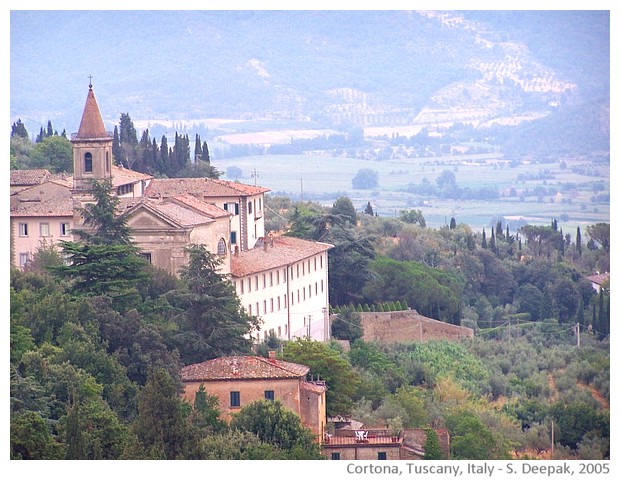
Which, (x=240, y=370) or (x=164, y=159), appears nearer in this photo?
(x=240, y=370)

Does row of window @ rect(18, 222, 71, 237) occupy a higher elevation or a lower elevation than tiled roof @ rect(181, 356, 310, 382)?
higher

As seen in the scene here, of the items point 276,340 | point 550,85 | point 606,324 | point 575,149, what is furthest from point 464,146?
point 276,340

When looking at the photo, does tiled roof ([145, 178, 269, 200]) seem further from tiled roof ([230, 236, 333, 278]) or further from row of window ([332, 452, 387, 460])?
row of window ([332, 452, 387, 460])

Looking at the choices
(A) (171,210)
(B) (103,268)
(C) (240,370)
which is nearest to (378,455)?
(C) (240,370)

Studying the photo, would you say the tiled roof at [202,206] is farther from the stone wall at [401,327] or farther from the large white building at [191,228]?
the stone wall at [401,327]

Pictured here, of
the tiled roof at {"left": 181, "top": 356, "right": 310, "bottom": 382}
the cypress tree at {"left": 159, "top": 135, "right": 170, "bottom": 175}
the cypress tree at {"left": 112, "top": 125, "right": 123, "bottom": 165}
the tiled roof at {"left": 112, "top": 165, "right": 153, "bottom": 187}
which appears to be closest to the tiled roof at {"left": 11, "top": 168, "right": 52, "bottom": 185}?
the tiled roof at {"left": 112, "top": 165, "right": 153, "bottom": 187}

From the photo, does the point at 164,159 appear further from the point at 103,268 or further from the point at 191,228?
the point at 103,268
